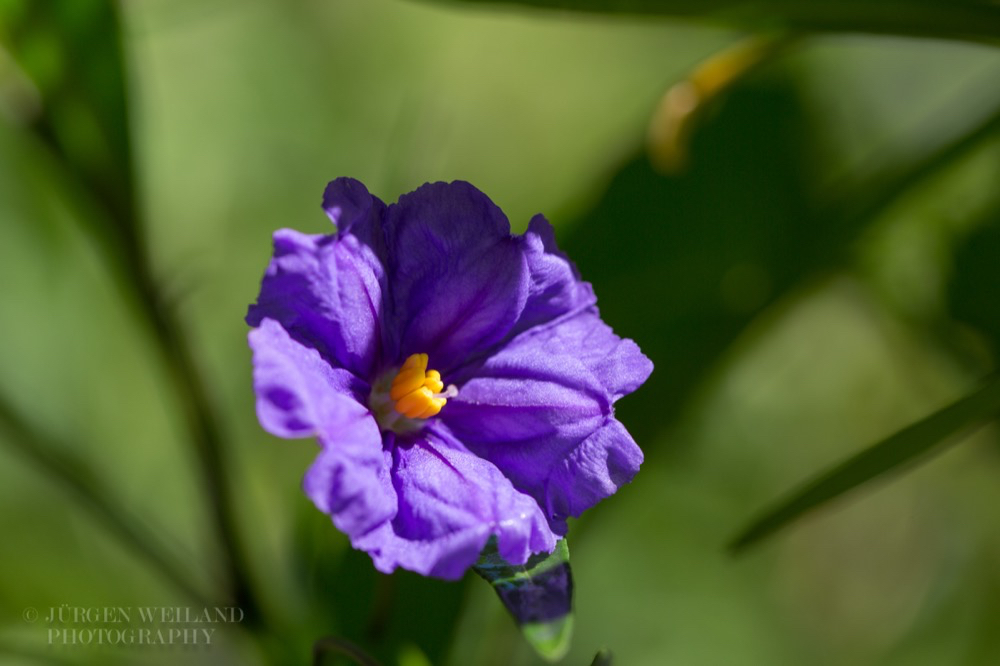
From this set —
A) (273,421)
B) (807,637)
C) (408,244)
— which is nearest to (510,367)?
(408,244)

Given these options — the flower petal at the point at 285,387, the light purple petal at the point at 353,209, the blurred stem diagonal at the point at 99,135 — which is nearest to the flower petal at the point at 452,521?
the flower petal at the point at 285,387

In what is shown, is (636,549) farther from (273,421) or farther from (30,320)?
(273,421)

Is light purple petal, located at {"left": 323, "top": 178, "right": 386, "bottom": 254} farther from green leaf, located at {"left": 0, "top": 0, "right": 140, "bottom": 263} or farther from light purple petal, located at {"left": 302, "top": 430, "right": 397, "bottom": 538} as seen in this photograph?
green leaf, located at {"left": 0, "top": 0, "right": 140, "bottom": 263}

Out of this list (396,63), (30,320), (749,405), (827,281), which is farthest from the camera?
(396,63)

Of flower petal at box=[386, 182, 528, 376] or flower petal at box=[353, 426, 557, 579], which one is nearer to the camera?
flower petal at box=[353, 426, 557, 579]

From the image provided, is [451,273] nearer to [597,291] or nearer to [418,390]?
[418,390]

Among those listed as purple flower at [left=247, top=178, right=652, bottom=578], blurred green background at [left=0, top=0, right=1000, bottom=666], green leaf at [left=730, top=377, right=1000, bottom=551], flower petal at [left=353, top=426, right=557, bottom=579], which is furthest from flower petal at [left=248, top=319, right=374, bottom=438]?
green leaf at [left=730, top=377, right=1000, bottom=551]
